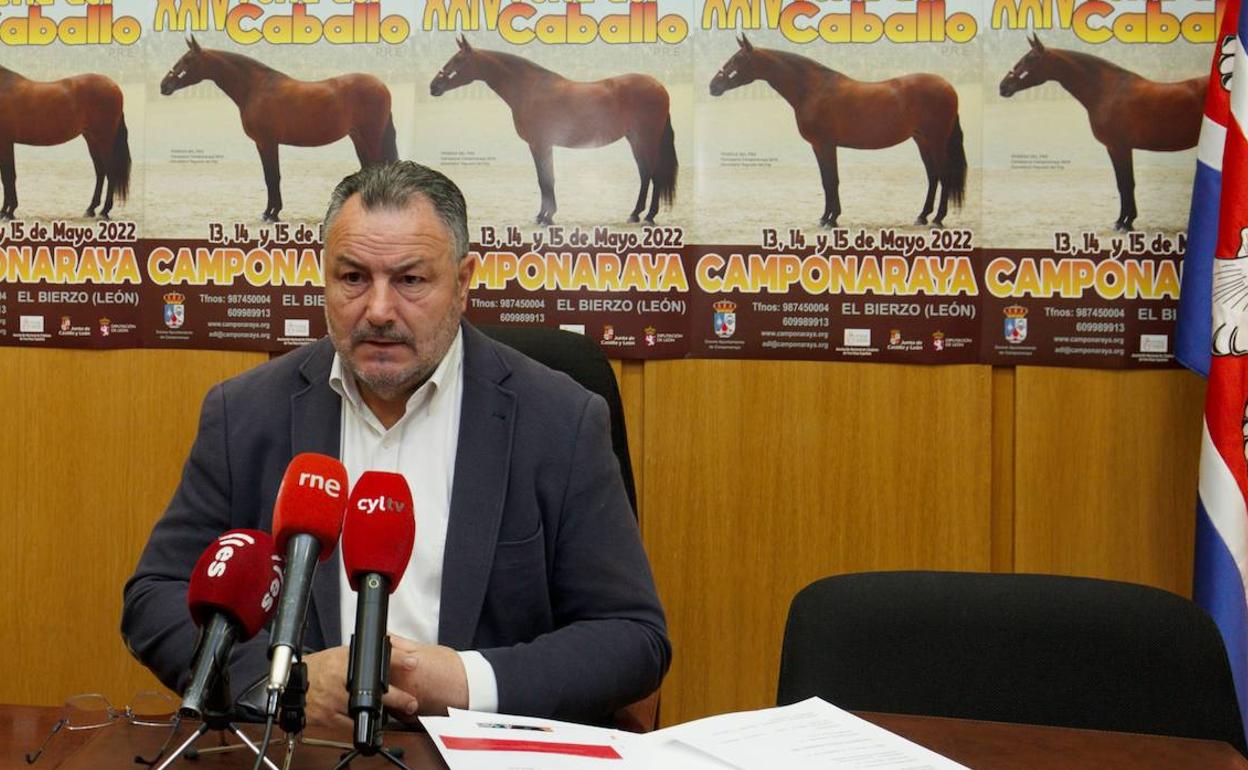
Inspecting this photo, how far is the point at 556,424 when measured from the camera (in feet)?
7.66

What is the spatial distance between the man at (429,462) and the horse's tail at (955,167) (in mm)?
1464

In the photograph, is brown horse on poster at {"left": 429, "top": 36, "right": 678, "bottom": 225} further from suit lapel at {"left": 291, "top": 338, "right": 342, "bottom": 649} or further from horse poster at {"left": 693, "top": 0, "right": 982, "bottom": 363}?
suit lapel at {"left": 291, "top": 338, "right": 342, "bottom": 649}

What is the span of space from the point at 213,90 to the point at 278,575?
2.59m

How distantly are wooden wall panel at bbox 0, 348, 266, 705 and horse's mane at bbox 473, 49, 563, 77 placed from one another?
3.87ft

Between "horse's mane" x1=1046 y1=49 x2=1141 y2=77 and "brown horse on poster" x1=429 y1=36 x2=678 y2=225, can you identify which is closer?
"horse's mane" x1=1046 y1=49 x2=1141 y2=77

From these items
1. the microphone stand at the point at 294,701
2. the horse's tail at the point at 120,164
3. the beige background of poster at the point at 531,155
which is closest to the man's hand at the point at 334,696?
the microphone stand at the point at 294,701

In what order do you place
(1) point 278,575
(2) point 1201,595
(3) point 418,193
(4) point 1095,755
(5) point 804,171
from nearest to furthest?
(1) point 278,575, (4) point 1095,755, (3) point 418,193, (2) point 1201,595, (5) point 804,171

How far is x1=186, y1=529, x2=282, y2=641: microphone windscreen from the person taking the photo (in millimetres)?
1254

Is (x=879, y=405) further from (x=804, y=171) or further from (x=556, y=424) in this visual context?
(x=556, y=424)

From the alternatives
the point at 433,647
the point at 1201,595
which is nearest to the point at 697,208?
the point at 1201,595

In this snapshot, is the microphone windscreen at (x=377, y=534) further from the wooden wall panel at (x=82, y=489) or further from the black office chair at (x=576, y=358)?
the wooden wall panel at (x=82, y=489)

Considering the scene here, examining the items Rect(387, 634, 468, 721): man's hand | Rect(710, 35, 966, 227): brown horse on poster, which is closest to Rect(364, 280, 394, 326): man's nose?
Rect(387, 634, 468, 721): man's hand

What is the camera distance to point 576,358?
273 cm

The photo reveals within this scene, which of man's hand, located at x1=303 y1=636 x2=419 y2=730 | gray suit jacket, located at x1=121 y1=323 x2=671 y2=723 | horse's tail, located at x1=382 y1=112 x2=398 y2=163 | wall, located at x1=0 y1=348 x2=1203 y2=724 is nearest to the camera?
man's hand, located at x1=303 y1=636 x2=419 y2=730
